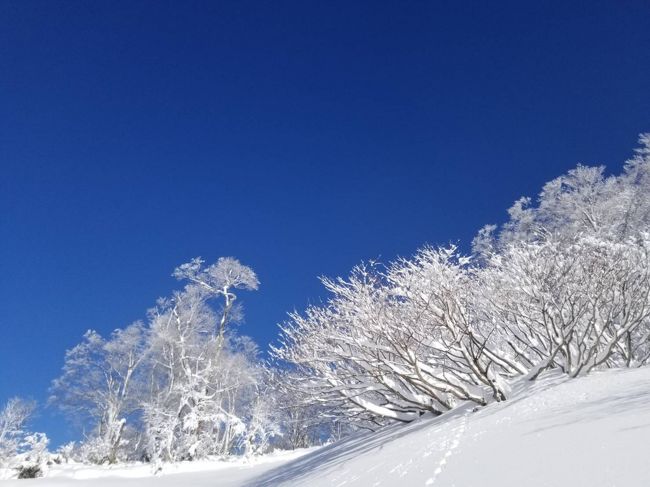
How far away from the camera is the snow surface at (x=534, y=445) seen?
308 centimetres

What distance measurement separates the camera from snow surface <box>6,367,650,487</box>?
10.1 ft

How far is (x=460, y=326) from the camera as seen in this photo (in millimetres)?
8227

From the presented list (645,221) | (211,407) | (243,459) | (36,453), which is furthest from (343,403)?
(645,221)

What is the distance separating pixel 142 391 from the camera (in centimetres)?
2494

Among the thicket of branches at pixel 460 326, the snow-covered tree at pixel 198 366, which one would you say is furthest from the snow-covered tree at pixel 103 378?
the thicket of branches at pixel 460 326

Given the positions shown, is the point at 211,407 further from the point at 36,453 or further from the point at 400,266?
the point at 400,266

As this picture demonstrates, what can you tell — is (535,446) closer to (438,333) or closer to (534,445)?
(534,445)

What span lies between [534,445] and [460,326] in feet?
14.2

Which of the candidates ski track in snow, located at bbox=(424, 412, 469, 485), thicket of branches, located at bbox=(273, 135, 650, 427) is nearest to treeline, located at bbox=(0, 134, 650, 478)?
thicket of branches, located at bbox=(273, 135, 650, 427)

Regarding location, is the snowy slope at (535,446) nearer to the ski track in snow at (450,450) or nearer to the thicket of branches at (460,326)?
the ski track in snow at (450,450)

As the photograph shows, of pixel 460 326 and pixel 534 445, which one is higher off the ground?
pixel 460 326

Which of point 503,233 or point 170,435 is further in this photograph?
point 503,233

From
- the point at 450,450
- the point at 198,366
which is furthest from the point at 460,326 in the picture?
the point at 198,366

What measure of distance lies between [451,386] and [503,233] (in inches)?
689
